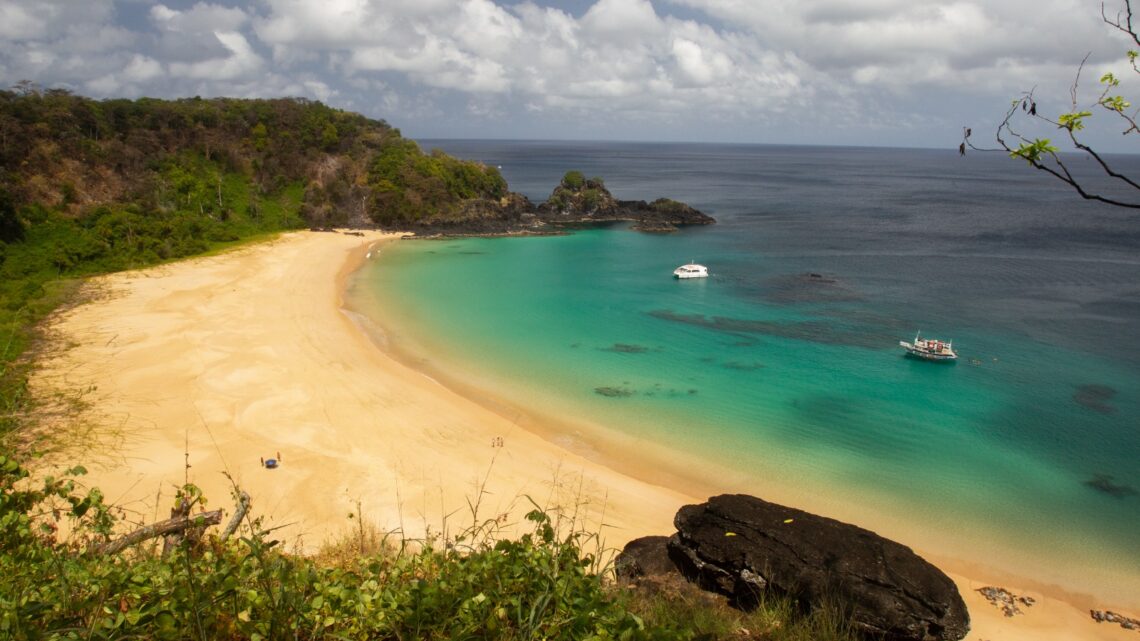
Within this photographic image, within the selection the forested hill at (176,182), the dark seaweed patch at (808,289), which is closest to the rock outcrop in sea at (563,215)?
the forested hill at (176,182)

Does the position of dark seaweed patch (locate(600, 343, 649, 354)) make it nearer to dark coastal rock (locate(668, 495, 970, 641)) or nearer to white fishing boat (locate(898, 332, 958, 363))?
white fishing boat (locate(898, 332, 958, 363))

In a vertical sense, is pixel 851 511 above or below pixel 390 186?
below

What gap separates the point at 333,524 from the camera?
44.3 ft

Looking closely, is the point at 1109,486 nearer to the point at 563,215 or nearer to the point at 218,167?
A: the point at 563,215

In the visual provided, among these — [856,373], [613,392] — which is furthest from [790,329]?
[613,392]

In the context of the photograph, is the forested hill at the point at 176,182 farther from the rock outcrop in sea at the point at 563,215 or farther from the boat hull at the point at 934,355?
the boat hull at the point at 934,355

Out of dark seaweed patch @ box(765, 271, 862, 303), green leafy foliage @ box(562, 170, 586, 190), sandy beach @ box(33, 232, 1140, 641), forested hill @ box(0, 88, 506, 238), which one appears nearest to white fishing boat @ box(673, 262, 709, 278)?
dark seaweed patch @ box(765, 271, 862, 303)

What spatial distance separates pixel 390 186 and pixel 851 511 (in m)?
53.6

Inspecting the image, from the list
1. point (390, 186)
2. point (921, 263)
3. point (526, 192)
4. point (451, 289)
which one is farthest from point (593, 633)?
point (526, 192)

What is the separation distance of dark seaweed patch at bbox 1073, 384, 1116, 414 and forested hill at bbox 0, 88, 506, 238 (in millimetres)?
49733

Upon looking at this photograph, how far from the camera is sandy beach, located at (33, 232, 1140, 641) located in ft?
44.6

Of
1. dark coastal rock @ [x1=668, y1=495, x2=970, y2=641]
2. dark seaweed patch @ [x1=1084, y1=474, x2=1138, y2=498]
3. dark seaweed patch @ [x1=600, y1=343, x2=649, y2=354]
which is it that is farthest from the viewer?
dark seaweed patch @ [x1=600, y1=343, x2=649, y2=354]

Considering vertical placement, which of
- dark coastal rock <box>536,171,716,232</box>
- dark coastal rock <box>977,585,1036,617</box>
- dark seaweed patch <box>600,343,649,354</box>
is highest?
dark coastal rock <box>536,171,716,232</box>

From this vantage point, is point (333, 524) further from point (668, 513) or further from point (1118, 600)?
point (1118, 600)
